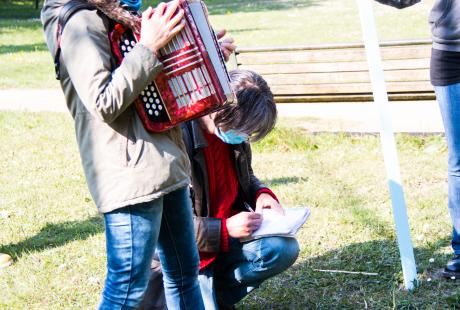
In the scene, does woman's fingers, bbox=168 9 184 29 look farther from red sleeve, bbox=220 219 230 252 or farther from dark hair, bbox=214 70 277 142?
red sleeve, bbox=220 219 230 252

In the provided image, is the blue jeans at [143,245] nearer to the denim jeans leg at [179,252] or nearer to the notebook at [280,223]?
the denim jeans leg at [179,252]

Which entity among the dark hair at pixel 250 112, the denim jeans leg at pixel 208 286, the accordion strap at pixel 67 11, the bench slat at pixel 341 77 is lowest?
the bench slat at pixel 341 77

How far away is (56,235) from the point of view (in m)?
5.02

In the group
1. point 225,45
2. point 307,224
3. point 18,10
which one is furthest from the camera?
point 18,10

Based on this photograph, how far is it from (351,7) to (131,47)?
776 inches

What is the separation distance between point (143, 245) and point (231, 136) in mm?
771

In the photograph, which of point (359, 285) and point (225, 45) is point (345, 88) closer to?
point (359, 285)

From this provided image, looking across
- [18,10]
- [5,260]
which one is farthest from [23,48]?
[18,10]

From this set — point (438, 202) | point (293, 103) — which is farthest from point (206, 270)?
point (293, 103)

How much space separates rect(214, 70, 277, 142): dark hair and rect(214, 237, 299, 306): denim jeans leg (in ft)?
1.62

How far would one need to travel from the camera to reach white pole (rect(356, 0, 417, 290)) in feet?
11.9

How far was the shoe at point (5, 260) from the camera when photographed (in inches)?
177

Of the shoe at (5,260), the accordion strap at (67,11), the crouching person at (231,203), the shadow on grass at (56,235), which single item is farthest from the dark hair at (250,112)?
the shadow on grass at (56,235)

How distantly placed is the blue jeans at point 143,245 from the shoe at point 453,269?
151 cm
